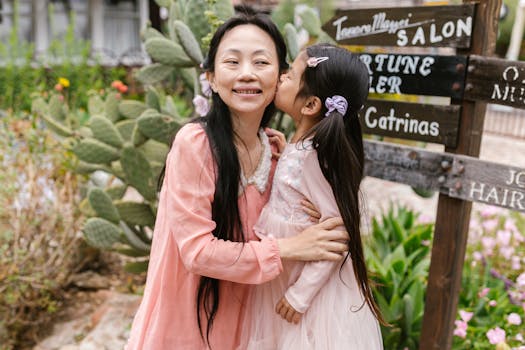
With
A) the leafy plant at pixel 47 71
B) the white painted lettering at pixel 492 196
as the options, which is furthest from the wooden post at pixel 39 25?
the white painted lettering at pixel 492 196

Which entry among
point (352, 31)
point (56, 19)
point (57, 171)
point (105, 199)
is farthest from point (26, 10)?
point (352, 31)

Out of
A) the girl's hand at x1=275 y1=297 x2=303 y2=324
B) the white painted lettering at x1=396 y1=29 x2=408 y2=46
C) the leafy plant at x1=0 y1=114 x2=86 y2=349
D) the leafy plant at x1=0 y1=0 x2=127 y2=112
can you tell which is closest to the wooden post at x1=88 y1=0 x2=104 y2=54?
the leafy plant at x1=0 y1=0 x2=127 y2=112

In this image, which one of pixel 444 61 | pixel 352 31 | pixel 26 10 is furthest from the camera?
pixel 26 10

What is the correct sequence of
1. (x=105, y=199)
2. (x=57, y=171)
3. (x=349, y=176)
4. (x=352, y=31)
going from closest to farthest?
(x=349, y=176) < (x=352, y=31) < (x=105, y=199) < (x=57, y=171)

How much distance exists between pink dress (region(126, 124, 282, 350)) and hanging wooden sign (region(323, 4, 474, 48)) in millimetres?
1001

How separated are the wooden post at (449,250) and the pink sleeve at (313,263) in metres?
0.97

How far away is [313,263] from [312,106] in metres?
0.48

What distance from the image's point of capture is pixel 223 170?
161cm

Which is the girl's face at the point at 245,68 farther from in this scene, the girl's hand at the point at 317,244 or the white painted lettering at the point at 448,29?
the white painted lettering at the point at 448,29

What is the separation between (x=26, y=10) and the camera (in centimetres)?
1011

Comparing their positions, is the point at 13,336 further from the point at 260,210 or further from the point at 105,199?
the point at 260,210

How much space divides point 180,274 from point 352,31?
1.57m

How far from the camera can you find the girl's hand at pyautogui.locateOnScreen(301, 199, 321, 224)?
1.66 metres

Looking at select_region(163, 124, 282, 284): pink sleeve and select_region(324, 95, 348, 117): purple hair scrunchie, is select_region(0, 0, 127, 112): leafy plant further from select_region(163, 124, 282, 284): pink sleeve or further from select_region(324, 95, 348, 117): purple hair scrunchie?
select_region(324, 95, 348, 117): purple hair scrunchie
